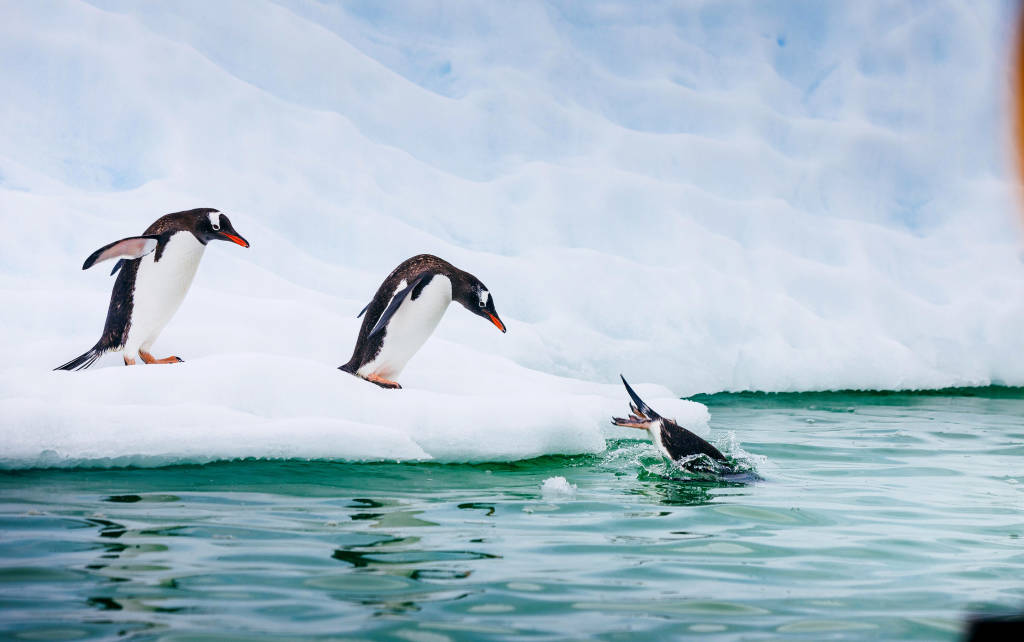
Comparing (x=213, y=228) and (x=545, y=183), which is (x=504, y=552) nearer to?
(x=213, y=228)

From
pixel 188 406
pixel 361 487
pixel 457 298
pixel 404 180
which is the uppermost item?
pixel 404 180

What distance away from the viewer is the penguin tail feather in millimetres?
4840

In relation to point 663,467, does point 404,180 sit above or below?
above

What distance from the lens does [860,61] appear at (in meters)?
Answer: 12.8

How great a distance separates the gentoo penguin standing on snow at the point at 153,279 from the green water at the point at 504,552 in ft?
4.34

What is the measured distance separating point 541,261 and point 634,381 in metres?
1.87

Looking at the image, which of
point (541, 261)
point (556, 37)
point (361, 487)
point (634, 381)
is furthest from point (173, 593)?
point (556, 37)

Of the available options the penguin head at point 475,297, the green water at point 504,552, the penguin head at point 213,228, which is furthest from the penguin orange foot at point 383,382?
the penguin head at point 213,228

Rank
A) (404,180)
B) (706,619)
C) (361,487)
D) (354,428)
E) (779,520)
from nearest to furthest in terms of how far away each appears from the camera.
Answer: (706,619) < (779,520) < (361,487) < (354,428) < (404,180)

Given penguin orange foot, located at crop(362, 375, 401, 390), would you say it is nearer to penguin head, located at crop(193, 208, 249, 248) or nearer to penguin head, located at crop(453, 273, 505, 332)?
penguin head, located at crop(453, 273, 505, 332)

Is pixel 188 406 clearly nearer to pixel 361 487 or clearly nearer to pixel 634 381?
pixel 361 487

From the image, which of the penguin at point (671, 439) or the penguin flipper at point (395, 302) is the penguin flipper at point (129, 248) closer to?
the penguin flipper at point (395, 302)

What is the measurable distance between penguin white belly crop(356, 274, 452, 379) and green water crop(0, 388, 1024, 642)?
942mm

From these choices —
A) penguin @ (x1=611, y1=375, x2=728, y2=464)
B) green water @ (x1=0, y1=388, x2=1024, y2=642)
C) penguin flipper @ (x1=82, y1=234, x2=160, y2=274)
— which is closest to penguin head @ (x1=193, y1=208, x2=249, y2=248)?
penguin flipper @ (x1=82, y1=234, x2=160, y2=274)
